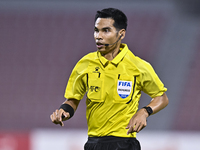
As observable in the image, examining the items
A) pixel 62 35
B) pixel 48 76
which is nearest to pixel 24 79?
pixel 48 76

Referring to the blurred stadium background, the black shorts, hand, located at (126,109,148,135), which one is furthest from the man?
the blurred stadium background

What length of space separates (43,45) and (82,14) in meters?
1.27

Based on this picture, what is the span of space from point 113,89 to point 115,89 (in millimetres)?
16

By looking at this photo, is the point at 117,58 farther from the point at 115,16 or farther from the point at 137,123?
the point at 137,123

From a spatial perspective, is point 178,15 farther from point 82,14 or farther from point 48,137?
point 48,137

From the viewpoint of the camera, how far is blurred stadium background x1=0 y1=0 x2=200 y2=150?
768 cm

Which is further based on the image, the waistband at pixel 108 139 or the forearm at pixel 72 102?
the forearm at pixel 72 102

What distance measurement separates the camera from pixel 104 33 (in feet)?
9.02

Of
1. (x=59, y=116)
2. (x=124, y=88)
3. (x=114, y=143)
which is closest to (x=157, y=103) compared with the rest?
(x=124, y=88)

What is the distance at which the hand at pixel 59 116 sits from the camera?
2561mm

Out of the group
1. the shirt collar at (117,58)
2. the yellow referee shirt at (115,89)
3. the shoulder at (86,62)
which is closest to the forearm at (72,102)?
the yellow referee shirt at (115,89)

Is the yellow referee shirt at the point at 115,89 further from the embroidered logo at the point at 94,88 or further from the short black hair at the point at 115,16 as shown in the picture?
the short black hair at the point at 115,16

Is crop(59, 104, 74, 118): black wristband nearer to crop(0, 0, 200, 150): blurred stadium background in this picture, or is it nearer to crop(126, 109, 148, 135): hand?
crop(126, 109, 148, 135): hand

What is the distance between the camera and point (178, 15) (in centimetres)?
873
